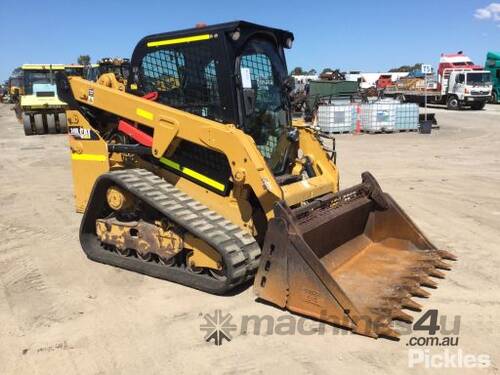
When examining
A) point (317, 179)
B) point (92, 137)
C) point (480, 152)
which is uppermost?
point (92, 137)

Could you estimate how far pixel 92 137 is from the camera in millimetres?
5336

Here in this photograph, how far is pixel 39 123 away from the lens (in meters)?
18.0

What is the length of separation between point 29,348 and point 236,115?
2552 mm

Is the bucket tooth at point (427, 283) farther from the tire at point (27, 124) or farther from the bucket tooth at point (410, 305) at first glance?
the tire at point (27, 124)

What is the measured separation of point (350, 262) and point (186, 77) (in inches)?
95.3

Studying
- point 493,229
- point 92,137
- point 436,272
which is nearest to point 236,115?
point 92,137

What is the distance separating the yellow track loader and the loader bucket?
0.03 ft

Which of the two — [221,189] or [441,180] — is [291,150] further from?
[441,180]

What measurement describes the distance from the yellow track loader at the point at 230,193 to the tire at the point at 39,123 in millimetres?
13692

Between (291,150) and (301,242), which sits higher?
(291,150)

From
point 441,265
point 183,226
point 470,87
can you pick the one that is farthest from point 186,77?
point 470,87

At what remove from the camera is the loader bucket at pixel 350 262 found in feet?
12.0

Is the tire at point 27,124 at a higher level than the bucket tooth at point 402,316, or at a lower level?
higher

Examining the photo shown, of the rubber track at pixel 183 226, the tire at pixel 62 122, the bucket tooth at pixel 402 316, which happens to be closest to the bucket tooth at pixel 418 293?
the bucket tooth at pixel 402 316
